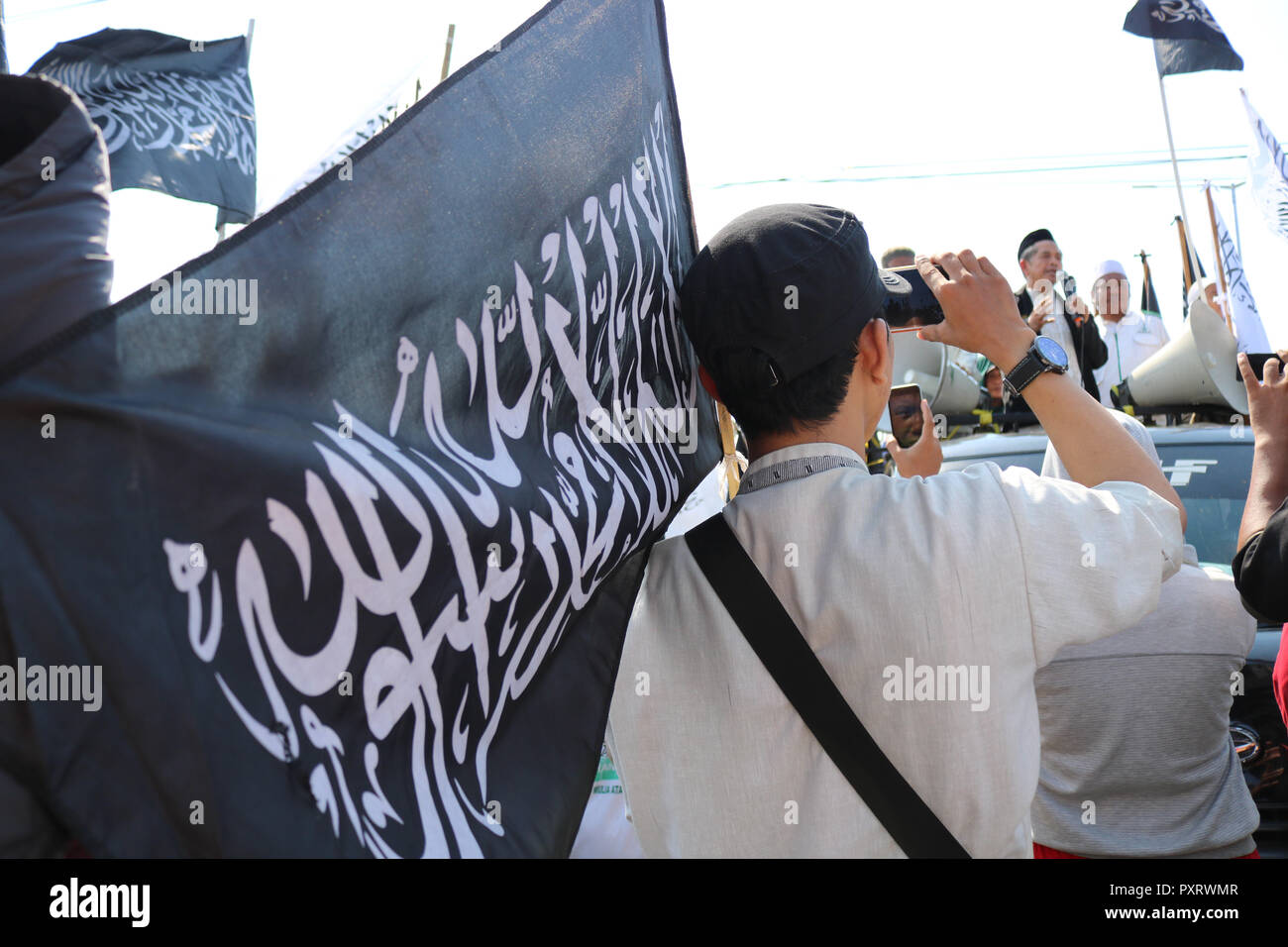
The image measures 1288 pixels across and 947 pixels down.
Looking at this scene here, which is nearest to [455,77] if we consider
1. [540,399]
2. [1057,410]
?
[540,399]

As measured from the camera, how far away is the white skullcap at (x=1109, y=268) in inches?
259

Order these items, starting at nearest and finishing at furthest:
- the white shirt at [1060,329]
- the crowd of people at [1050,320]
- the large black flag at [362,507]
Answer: the large black flag at [362,507]
the crowd of people at [1050,320]
the white shirt at [1060,329]

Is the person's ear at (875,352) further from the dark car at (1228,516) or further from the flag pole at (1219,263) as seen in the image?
the flag pole at (1219,263)

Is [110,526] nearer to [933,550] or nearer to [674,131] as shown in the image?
[933,550]

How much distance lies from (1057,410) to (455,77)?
1.01 m

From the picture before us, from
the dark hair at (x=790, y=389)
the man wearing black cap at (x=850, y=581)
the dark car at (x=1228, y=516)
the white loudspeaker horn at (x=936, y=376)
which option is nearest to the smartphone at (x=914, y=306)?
the man wearing black cap at (x=850, y=581)

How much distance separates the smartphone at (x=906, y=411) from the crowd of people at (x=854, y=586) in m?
1.12

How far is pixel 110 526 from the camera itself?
755mm

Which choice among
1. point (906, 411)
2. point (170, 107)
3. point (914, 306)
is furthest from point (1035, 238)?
point (170, 107)

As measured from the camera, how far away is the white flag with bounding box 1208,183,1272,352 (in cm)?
582

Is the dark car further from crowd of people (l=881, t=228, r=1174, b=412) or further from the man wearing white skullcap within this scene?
the man wearing white skullcap

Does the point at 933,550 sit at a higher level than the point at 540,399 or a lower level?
lower

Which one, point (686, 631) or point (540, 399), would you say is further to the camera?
point (686, 631)

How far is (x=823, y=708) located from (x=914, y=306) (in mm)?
783
